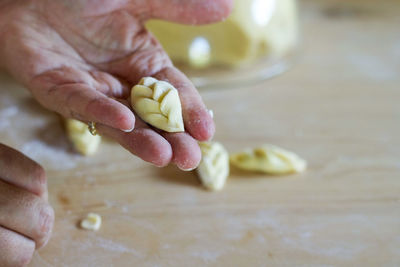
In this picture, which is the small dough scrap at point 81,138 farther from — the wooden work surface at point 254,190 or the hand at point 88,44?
the hand at point 88,44

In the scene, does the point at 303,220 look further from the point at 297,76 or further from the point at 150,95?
the point at 297,76

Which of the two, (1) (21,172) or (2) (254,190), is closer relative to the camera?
(1) (21,172)

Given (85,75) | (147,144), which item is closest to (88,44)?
(85,75)

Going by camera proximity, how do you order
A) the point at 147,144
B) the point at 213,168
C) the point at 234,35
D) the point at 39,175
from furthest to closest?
the point at 234,35 < the point at 213,168 < the point at 39,175 < the point at 147,144

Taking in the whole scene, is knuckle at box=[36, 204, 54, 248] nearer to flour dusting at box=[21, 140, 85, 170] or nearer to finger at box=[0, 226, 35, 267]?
finger at box=[0, 226, 35, 267]

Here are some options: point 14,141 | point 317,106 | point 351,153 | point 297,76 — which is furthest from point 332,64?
point 14,141

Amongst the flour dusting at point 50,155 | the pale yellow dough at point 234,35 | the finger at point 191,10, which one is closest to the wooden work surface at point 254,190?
the flour dusting at point 50,155

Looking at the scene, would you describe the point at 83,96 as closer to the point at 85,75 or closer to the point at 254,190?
the point at 85,75
